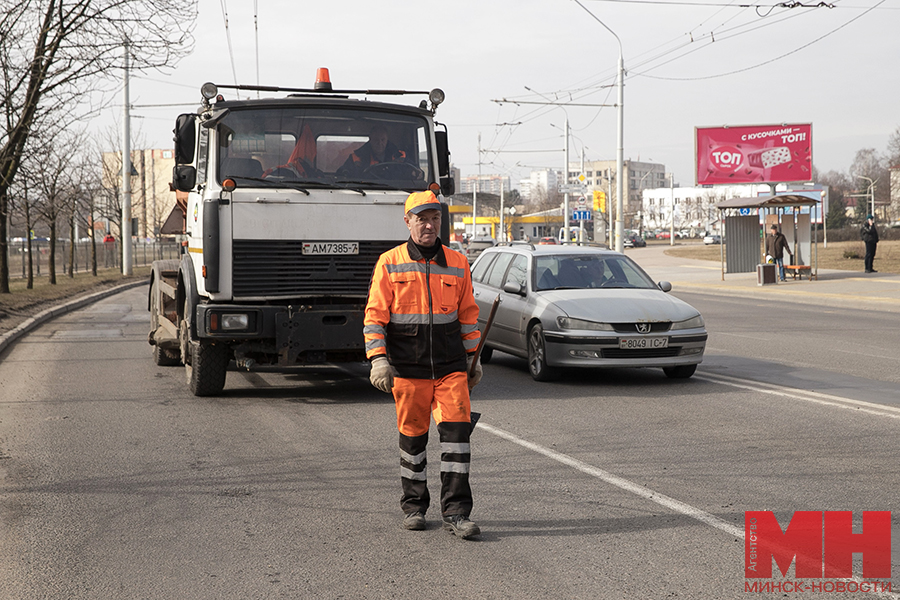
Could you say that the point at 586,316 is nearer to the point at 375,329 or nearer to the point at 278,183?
the point at 278,183

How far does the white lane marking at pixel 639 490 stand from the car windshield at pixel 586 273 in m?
3.87

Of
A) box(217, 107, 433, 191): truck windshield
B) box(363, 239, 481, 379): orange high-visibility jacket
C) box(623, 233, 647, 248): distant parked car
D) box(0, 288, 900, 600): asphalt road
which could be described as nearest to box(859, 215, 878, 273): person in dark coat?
box(0, 288, 900, 600): asphalt road

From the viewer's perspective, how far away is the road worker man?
512cm

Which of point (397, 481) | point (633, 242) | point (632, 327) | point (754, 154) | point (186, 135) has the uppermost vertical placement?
point (754, 154)

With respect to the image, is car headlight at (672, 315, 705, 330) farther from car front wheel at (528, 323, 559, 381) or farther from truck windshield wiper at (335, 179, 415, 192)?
truck windshield wiper at (335, 179, 415, 192)

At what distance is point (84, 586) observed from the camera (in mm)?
4312

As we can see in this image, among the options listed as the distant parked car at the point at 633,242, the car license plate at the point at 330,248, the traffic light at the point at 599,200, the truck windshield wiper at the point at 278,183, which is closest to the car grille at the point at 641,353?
the car license plate at the point at 330,248

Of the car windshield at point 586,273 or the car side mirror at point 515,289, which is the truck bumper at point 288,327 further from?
the car windshield at point 586,273

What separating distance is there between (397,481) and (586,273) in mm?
5939

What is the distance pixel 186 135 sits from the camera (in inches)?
369

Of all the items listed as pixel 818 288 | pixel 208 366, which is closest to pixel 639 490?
pixel 208 366

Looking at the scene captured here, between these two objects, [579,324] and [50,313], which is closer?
[579,324]

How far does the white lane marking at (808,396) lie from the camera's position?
27.8 ft

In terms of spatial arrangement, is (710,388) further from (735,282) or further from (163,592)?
(735,282)
